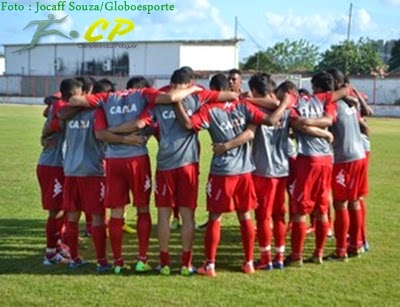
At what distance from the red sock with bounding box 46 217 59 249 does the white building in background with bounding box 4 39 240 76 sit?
57.1 metres

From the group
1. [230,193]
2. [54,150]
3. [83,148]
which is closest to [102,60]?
[54,150]

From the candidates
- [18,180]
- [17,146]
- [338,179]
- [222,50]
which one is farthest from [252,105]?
[222,50]

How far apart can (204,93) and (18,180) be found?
8.10 m

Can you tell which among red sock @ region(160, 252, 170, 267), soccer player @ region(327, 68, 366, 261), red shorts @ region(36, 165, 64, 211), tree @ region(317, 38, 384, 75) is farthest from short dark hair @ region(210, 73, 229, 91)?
tree @ region(317, 38, 384, 75)

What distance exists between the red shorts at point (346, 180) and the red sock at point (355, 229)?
24cm

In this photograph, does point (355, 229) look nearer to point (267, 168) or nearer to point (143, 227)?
point (267, 168)

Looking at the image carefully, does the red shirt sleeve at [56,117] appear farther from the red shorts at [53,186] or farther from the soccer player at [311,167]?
the soccer player at [311,167]

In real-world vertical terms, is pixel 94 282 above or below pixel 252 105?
below

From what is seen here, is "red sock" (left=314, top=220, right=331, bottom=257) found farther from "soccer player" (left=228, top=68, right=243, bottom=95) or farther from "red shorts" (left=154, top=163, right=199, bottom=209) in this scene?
"soccer player" (left=228, top=68, right=243, bottom=95)

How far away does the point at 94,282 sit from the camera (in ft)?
22.2

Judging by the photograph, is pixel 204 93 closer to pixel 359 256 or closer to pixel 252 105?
pixel 252 105

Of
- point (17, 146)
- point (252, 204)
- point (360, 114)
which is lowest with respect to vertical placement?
point (17, 146)

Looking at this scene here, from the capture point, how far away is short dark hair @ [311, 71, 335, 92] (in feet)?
25.2

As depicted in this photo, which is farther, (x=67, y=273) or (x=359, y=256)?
(x=359, y=256)
